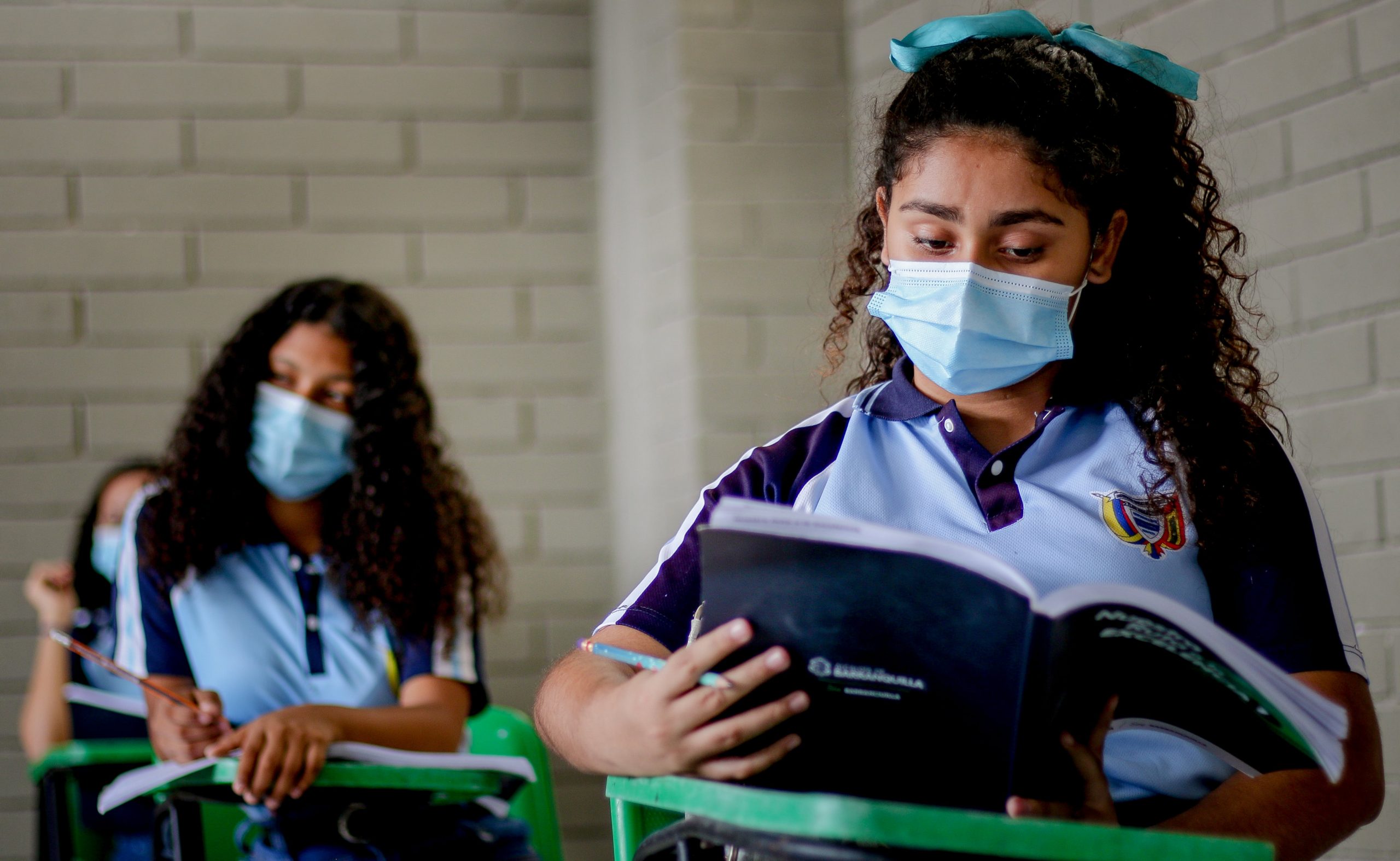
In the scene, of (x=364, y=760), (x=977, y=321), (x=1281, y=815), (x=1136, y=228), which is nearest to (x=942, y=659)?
(x=1281, y=815)

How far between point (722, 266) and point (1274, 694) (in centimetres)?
214

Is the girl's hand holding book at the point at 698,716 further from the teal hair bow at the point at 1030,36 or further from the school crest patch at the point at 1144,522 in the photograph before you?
the teal hair bow at the point at 1030,36

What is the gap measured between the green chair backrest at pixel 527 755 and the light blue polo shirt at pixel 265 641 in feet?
0.36

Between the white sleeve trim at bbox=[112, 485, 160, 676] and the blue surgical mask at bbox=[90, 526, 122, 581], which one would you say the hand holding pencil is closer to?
the white sleeve trim at bbox=[112, 485, 160, 676]

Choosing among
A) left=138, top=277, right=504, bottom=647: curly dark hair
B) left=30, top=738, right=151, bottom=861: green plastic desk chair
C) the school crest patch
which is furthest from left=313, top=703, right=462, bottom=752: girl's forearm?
the school crest patch

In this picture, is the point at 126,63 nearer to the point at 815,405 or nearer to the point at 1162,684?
the point at 815,405

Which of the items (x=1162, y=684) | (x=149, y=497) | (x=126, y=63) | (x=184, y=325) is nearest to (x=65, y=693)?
(x=149, y=497)

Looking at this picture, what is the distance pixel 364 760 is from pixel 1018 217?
117 centimetres

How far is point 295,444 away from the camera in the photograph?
2.41 metres

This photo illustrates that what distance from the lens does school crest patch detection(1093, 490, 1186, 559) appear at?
118 centimetres

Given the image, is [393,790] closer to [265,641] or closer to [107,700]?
[265,641]

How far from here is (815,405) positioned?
112 inches

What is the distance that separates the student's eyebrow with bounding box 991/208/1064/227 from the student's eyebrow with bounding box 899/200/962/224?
1.4 inches

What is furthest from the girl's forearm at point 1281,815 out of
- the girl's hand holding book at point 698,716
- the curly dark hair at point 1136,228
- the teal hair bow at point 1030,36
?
the teal hair bow at point 1030,36
